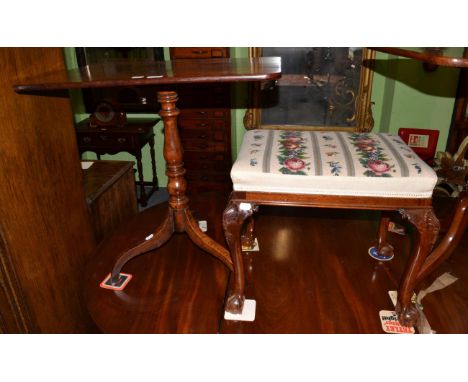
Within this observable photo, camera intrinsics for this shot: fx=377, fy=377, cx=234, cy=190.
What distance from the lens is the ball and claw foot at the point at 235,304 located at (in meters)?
1.25

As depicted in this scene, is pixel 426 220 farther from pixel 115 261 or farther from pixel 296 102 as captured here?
pixel 296 102

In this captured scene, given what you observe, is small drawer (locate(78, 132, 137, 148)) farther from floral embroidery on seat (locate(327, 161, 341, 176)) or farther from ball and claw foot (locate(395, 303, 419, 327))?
ball and claw foot (locate(395, 303, 419, 327))

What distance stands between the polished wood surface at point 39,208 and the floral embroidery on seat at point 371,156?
1074 millimetres

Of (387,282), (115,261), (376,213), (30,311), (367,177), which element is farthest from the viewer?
(376,213)

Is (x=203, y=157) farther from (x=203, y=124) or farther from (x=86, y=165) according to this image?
(x=86, y=165)

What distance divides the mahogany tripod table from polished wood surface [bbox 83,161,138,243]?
438 mm

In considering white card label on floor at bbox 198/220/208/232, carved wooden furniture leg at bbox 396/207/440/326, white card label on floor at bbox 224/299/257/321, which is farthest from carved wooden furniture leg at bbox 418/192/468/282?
white card label on floor at bbox 198/220/208/232

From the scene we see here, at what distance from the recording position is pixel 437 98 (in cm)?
320

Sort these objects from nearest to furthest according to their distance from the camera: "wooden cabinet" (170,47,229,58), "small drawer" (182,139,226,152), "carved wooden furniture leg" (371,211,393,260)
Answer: "carved wooden furniture leg" (371,211,393,260) < "wooden cabinet" (170,47,229,58) < "small drawer" (182,139,226,152)

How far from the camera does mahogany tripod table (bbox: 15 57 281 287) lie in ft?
3.39

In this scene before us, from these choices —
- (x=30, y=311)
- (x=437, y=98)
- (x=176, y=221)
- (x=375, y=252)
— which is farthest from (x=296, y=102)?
(x=30, y=311)

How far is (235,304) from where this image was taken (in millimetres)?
1250

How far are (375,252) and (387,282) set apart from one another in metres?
0.19

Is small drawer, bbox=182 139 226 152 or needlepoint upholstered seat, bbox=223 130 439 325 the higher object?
needlepoint upholstered seat, bbox=223 130 439 325
